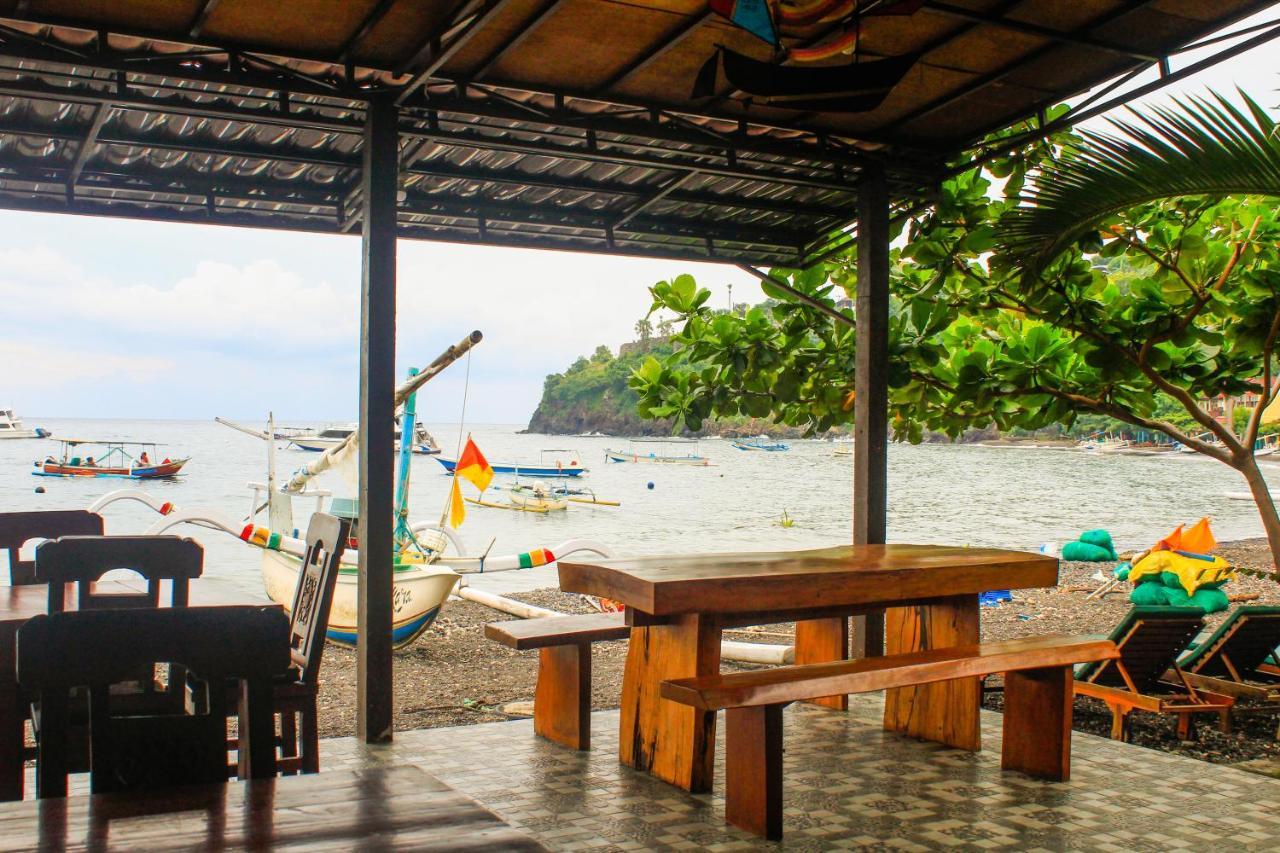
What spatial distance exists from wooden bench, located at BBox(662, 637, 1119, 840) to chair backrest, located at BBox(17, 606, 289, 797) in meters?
→ 1.64

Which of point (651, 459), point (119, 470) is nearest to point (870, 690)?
point (119, 470)

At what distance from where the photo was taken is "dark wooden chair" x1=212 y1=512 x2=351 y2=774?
357 centimetres

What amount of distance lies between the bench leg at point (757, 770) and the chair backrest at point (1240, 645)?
3481 mm

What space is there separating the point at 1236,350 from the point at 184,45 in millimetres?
5504

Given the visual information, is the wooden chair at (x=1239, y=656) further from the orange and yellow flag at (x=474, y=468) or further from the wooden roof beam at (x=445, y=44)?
the orange and yellow flag at (x=474, y=468)

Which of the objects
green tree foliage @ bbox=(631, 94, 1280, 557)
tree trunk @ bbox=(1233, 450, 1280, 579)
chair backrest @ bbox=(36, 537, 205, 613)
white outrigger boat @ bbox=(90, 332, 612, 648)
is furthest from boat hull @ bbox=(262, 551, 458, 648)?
tree trunk @ bbox=(1233, 450, 1280, 579)

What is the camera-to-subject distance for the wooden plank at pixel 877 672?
3.37 metres

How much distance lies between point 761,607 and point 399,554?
8120 mm

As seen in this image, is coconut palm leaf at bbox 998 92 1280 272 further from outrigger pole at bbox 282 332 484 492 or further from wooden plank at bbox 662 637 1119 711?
outrigger pole at bbox 282 332 484 492

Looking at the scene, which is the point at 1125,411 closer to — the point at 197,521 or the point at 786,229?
the point at 786,229

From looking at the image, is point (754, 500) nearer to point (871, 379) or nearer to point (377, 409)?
point (871, 379)

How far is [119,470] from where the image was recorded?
1959 inches

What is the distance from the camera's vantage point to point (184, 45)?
4117mm

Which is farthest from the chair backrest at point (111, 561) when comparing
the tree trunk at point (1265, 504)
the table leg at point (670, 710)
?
the tree trunk at point (1265, 504)
